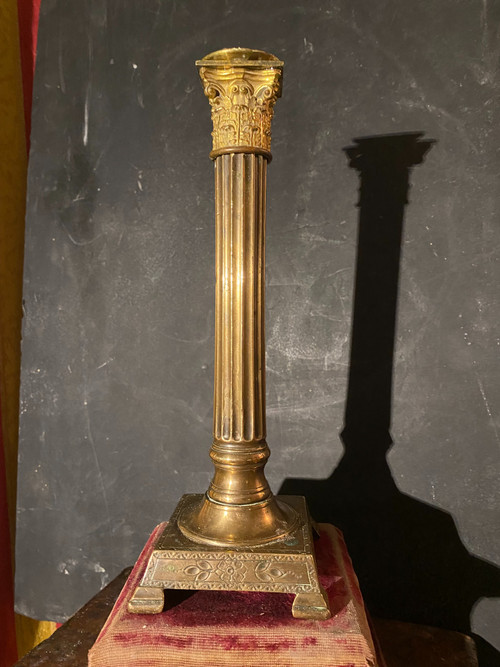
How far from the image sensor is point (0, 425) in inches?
64.6

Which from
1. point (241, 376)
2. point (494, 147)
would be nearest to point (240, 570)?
point (241, 376)

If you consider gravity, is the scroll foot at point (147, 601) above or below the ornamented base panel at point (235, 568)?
below

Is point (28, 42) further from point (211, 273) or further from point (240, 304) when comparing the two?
point (240, 304)

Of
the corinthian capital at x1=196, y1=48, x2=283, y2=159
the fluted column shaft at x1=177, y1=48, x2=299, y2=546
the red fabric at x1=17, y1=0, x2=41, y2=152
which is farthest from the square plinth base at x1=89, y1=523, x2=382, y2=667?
the red fabric at x1=17, y1=0, x2=41, y2=152

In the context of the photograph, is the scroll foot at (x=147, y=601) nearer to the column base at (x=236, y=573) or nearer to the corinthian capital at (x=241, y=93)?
the column base at (x=236, y=573)

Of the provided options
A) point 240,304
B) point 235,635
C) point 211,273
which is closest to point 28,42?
point 211,273

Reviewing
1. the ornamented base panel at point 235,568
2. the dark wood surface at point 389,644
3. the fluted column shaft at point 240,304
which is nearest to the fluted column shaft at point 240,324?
the fluted column shaft at point 240,304

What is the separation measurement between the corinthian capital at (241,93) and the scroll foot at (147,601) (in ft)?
2.92

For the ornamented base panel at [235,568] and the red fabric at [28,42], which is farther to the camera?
the red fabric at [28,42]

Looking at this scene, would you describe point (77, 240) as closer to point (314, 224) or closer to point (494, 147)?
point (314, 224)

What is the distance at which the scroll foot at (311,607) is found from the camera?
915 mm

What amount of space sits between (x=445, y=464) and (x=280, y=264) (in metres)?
0.71

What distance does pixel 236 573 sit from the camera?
3.12 feet

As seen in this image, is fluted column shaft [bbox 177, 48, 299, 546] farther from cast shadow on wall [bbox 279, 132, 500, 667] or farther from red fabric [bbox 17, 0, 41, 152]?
red fabric [bbox 17, 0, 41, 152]
